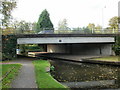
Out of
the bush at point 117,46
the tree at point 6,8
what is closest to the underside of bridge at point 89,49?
the bush at point 117,46

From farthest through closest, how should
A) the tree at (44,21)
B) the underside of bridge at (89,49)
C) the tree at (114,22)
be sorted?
the tree at (44,21), the tree at (114,22), the underside of bridge at (89,49)

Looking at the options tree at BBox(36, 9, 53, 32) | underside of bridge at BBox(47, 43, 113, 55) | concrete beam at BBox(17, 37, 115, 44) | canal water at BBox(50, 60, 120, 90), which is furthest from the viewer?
tree at BBox(36, 9, 53, 32)

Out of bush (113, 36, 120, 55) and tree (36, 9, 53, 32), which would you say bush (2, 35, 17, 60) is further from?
tree (36, 9, 53, 32)

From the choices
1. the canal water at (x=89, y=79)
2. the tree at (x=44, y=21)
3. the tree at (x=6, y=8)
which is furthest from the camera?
the tree at (x=44, y=21)

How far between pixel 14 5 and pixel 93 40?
46.1ft

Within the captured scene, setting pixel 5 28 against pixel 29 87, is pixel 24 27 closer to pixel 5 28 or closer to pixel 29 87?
pixel 5 28

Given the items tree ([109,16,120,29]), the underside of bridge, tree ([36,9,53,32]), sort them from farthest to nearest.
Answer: tree ([36,9,53,32]) → tree ([109,16,120,29]) → the underside of bridge

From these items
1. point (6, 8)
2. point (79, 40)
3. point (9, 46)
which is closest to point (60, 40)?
point (79, 40)

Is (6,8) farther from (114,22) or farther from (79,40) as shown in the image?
(114,22)

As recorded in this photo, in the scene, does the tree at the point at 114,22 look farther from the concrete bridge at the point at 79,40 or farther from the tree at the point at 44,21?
the tree at the point at 44,21

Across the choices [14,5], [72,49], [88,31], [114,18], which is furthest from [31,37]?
[114,18]

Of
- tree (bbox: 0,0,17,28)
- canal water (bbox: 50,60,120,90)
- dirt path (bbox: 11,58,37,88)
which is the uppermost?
tree (bbox: 0,0,17,28)

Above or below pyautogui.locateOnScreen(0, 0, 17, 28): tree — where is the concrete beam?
below

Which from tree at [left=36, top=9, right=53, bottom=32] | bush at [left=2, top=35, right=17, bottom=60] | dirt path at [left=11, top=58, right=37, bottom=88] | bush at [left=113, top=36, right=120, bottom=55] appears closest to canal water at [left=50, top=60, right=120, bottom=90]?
dirt path at [left=11, top=58, right=37, bottom=88]
